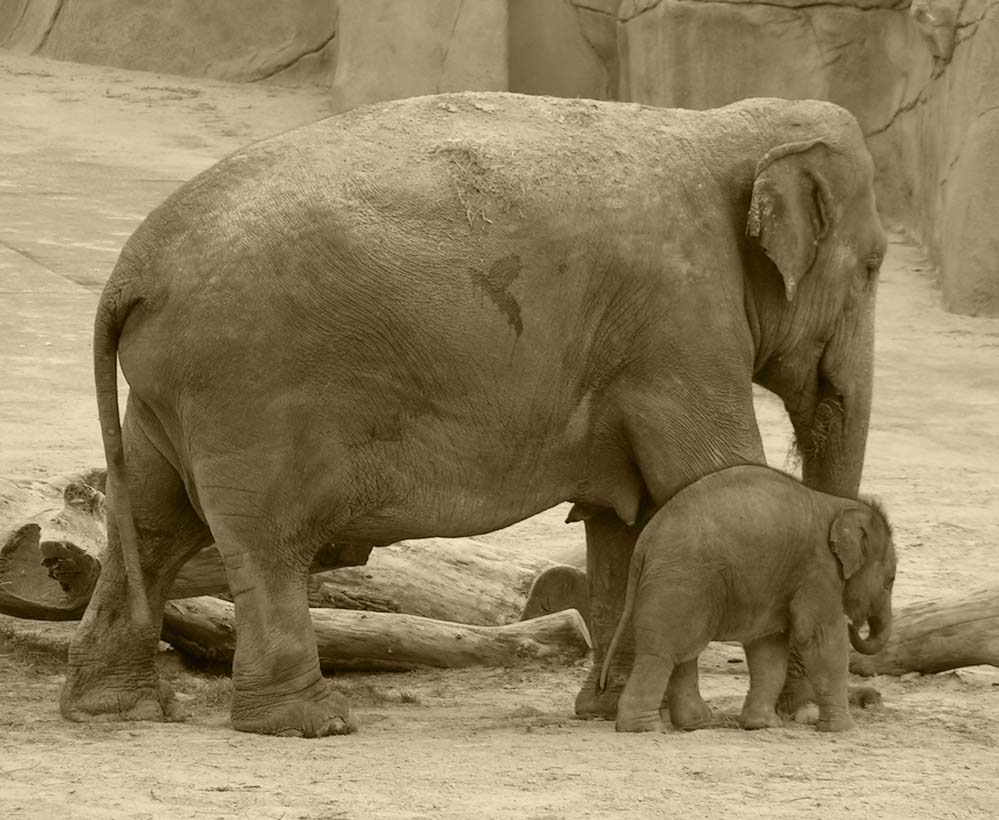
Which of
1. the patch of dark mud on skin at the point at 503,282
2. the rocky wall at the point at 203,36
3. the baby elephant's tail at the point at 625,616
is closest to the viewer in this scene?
the patch of dark mud on skin at the point at 503,282

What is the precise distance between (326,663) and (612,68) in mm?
10808

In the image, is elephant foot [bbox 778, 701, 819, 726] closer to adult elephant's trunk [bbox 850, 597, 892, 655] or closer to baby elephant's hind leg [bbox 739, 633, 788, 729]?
baby elephant's hind leg [bbox 739, 633, 788, 729]

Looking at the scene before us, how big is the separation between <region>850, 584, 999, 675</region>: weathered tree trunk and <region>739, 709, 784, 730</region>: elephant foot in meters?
1.01

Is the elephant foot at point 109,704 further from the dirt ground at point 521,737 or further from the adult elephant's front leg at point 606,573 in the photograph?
the adult elephant's front leg at point 606,573

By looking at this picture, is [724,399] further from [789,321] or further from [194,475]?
[194,475]

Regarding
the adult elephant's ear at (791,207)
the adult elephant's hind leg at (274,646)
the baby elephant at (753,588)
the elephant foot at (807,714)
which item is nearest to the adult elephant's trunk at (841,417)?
the adult elephant's ear at (791,207)

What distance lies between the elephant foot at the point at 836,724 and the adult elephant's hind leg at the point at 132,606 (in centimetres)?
179

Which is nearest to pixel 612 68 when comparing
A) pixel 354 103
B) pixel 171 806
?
pixel 354 103

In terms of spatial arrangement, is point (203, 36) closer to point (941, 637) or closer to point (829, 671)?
point (941, 637)

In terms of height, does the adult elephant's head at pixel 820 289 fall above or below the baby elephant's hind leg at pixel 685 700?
above

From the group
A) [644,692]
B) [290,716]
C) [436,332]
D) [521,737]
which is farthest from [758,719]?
[436,332]

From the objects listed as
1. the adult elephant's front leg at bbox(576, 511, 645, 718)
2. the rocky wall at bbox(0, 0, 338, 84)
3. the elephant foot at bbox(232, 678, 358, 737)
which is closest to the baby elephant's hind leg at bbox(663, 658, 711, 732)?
the adult elephant's front leg at bbox(576, 511, 645, 718)

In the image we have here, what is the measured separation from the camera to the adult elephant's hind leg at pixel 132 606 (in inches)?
238

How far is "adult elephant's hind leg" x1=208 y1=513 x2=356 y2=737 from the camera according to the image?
567 centimetres
